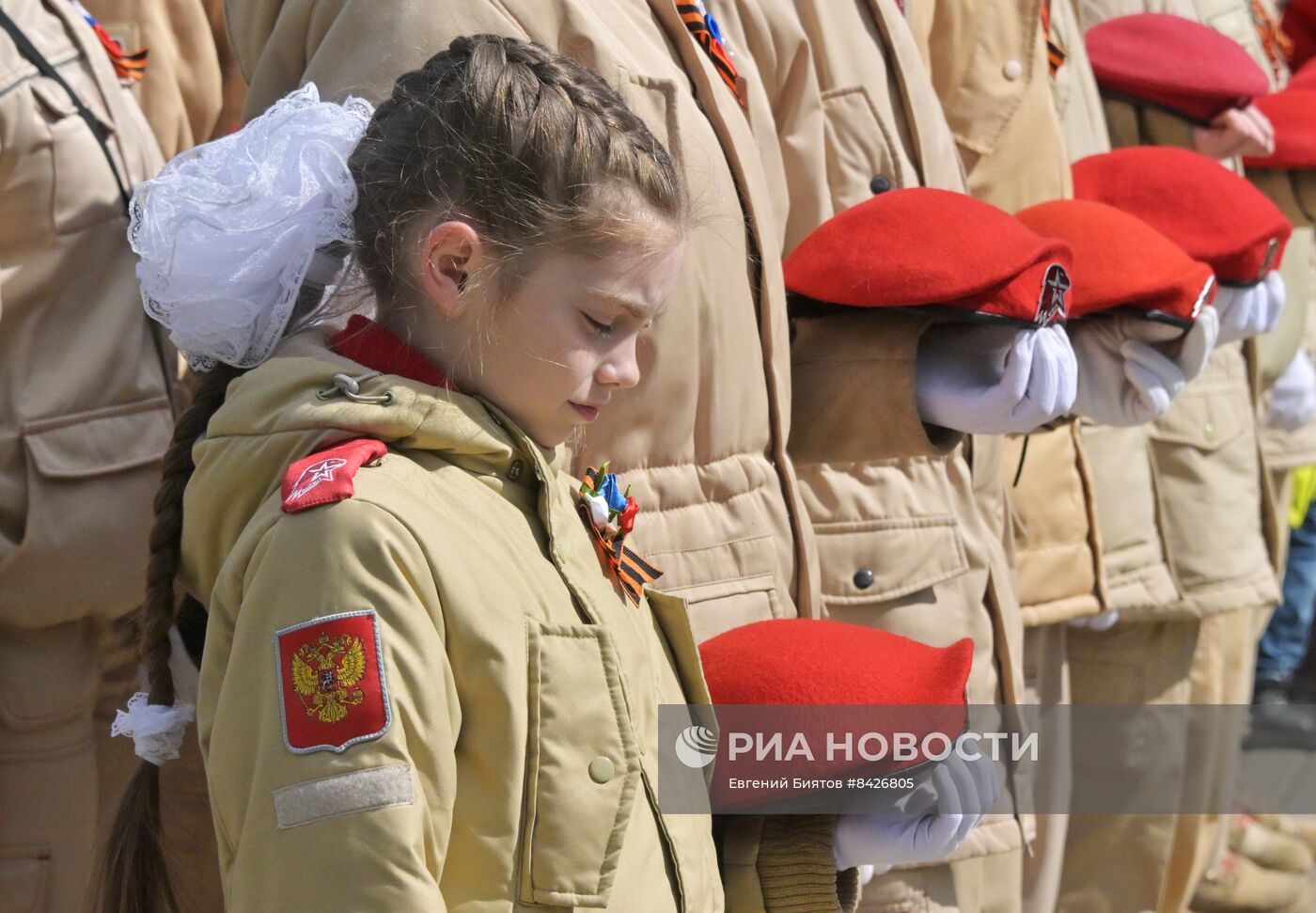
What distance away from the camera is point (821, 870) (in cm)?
148

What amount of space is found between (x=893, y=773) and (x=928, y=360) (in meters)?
0.67

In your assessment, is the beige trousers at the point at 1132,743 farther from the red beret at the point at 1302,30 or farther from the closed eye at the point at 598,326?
the closed eye at the point at 598,326

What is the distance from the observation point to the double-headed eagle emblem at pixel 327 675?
106cm

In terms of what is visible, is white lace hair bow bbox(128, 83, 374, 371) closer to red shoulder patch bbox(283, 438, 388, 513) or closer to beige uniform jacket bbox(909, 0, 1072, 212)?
red shoulder patch bbox(283, 438, 388, 513)

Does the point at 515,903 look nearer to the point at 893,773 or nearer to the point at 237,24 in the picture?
the point at 893,773

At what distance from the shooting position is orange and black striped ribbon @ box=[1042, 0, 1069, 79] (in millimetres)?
2568

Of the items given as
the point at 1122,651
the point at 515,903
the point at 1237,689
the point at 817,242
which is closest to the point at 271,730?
the point at 515,903

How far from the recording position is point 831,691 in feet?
4.70

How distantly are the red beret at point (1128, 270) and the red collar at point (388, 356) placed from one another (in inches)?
40.6

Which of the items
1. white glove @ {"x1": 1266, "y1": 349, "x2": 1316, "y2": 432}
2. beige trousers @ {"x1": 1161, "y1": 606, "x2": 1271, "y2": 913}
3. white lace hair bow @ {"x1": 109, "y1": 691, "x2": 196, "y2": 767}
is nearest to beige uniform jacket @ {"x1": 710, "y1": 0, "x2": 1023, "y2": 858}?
white lace hair bow @ {"x1": 109, "y1": 691, "x2": 196, "y2": 767}

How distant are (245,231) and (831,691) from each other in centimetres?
66

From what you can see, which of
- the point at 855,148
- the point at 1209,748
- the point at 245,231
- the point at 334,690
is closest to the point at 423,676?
the point at 334,690

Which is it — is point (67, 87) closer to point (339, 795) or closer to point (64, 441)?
point (64, 441)

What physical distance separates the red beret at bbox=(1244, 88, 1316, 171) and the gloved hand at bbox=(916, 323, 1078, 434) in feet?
4.76
